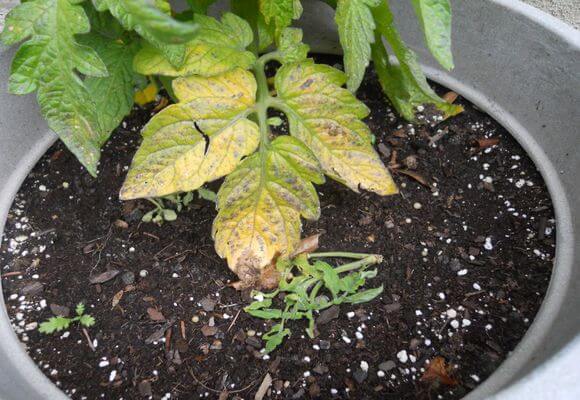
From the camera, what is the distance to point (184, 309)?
3.43 ft

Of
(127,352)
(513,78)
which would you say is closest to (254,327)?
(127,352)

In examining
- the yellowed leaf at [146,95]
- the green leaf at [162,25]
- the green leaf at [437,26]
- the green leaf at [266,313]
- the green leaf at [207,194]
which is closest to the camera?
the green leaf at [162,25]

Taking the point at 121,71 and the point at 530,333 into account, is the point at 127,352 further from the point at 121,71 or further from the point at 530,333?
the point at 530,333

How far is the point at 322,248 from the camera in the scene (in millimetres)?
1102

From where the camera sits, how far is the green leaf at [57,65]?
32.1 inches

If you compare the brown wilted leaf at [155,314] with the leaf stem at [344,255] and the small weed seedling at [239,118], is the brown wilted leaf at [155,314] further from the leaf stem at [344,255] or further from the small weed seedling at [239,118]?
the leaf stem at [344,255]

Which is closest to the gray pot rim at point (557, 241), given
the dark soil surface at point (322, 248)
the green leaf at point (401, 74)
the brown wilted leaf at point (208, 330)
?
the dark soil surface at point (322, 248)

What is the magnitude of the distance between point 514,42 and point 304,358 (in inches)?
27.1

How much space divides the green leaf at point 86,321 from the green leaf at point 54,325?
0.07ft

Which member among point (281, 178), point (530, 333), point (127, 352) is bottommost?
point (127, 352)

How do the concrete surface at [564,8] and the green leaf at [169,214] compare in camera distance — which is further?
the concrete surface at [564,8]

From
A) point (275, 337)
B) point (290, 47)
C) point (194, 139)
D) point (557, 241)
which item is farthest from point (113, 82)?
point (557, 241)

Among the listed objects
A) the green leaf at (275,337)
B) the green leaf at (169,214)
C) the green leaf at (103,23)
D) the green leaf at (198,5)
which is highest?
the green leaf at (198,5)

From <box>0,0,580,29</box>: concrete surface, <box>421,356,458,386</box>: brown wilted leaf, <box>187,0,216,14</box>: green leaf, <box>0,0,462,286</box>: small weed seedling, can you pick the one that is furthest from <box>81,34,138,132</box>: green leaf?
<box>0,0,580,29</box>: concrete surface
